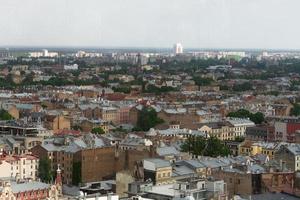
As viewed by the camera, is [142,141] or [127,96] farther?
[127,96]

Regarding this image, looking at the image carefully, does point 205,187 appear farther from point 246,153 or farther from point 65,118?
point 65,118

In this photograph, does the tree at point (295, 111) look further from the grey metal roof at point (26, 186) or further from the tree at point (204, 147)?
the grey metal roof at point (26, 186)

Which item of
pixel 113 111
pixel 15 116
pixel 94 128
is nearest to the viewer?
pixel 94 128

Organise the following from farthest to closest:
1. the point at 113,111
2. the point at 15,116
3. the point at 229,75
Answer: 1. the point at 229,75
2. the point at 113,111
3. the point at 15,116

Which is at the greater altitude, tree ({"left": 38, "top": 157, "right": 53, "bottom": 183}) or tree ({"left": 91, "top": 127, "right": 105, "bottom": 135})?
tree ({"left": 38, "top": 157, "right": 53, "bottom": 183})

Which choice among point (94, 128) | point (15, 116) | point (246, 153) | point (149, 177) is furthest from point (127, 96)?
point (149, 177)

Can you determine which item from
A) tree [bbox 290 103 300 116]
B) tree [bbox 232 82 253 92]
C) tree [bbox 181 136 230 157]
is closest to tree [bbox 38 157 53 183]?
tree [bbox 181 136 230 157]

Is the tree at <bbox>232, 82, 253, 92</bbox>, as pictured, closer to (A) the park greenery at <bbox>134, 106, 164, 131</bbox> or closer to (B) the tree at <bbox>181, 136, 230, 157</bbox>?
(A) the park greenery at <bbox>134, 106, 164, 131</bbox>
